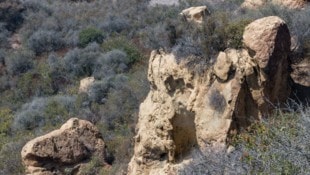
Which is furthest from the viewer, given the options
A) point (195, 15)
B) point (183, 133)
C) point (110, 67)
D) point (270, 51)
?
point (110, 67)

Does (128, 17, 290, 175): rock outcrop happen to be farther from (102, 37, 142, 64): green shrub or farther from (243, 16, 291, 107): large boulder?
(102, 37, 142, 64): green shrub

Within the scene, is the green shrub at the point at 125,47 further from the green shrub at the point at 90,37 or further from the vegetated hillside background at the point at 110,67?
the green shrub at the point at 90,37

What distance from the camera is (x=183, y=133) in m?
7.55

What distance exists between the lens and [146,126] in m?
8.05

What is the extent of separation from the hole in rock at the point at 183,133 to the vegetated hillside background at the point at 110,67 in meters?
0.75

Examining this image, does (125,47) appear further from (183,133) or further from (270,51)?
(270,51)

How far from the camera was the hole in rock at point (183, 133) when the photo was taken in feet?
24.2

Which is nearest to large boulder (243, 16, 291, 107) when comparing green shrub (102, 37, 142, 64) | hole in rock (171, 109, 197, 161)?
hole in rock (171, 109, 197, 161)

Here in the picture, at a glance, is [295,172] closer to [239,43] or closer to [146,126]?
[239,43]

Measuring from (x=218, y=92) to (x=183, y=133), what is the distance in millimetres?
971

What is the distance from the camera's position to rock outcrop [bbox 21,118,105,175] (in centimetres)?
991

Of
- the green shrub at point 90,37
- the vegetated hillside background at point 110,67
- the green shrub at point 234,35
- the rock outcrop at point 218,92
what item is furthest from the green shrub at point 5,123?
the green shrub at point 234,35

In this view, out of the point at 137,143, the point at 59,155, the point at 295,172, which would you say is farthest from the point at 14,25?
the point at 295,172

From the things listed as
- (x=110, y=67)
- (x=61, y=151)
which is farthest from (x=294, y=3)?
(x=110, y=67)
